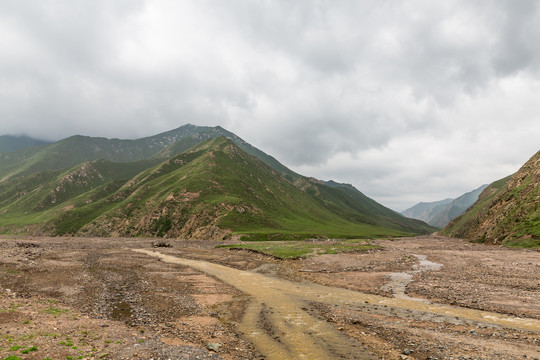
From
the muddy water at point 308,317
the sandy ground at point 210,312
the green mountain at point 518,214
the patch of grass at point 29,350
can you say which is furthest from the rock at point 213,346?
the green mountain at point 518,214

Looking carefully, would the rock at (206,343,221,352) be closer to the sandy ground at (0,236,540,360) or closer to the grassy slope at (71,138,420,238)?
the sandy ground at (0,236,540,360)

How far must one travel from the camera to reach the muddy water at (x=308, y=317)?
1800cm

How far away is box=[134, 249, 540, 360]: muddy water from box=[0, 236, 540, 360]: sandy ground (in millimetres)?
593

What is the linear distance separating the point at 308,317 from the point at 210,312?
9.95 m

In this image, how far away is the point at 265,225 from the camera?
141125mm

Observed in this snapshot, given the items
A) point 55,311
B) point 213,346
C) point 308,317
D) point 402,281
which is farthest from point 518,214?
point 55,311

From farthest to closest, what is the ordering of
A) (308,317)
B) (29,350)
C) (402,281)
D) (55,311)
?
(402,281) < (308,317) < (55,311) < (29,350)

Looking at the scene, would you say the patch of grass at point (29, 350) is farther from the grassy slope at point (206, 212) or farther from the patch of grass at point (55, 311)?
the grassy slope at point (206, 212)

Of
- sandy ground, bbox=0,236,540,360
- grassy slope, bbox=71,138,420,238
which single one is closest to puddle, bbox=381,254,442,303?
sandy ground, bbox=0,236,540,360

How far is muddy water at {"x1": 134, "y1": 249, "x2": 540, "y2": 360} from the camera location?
59.1 ft

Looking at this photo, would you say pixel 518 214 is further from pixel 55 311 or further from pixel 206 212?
pixel 206 212

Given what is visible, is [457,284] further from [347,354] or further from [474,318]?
[347,354]

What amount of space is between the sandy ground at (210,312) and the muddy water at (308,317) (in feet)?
1.95

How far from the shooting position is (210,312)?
2639cm
